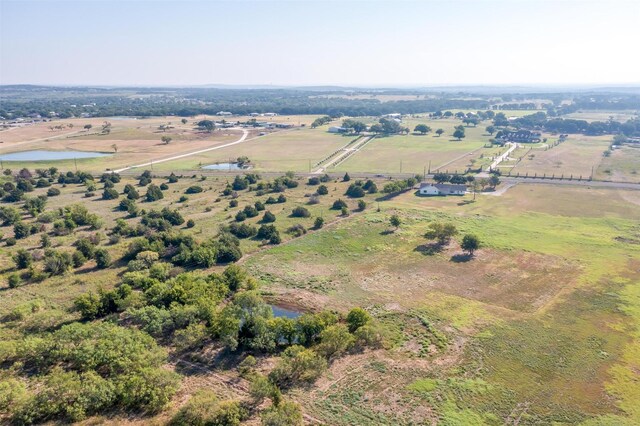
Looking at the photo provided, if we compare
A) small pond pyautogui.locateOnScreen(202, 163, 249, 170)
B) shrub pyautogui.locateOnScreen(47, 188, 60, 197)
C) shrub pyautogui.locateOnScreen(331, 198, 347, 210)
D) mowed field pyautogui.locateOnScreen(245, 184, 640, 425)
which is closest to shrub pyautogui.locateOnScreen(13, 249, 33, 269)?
mowed field pyautogui.locateOnScreen(245, 184, 640, 425)

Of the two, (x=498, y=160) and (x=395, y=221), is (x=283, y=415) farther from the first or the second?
(x=498, y=160)

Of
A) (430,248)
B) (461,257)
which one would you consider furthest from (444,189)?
(461,257)

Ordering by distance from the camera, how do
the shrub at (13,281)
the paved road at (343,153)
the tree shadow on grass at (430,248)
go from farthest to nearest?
the paved road at (343,153), the tree shadow on grass at (430,248), the shrub at (13,281)

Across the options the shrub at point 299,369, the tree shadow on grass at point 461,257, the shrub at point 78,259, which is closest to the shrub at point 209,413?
the shrub at point 299,369

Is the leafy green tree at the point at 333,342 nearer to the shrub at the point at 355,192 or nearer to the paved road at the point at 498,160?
the shrub at the point at 355,192

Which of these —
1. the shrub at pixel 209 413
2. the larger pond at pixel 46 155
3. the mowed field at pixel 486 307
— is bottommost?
the mowed field at pixel 486 307

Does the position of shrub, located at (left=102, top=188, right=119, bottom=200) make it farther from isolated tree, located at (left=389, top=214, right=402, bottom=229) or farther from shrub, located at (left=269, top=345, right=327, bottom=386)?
shrub, located at (left=269, top=345, right=327, bottom=386)
